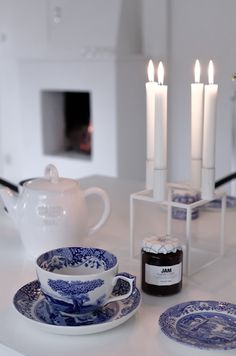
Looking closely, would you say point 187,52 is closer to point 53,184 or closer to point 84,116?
point 84,116

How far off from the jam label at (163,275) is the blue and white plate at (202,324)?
0.08m

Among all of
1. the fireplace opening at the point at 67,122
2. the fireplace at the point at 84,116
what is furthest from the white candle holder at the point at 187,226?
the fireplace opening at the point at 67,122

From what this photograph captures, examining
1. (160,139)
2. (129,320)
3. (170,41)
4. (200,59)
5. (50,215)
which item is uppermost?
(170,41)

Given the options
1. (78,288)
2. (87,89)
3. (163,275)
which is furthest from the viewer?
(87,89)

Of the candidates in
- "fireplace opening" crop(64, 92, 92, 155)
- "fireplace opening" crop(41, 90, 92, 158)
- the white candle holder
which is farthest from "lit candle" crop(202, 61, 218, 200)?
"fireplace opening" crop(64, 92, 92, 155)

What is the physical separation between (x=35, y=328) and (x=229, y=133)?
2650mm

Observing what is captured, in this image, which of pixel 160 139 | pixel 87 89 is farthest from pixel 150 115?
pixel 87 89

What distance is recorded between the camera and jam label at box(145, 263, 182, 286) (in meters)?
0.95

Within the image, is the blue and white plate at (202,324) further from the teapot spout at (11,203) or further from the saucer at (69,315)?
the teapot spout at (11,203)

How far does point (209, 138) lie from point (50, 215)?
0.35m

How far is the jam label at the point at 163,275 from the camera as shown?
0.95 meters

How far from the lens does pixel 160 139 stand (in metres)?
1.01

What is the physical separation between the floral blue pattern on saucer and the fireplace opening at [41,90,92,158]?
3.00 metres

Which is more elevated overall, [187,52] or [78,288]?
[187,52]
